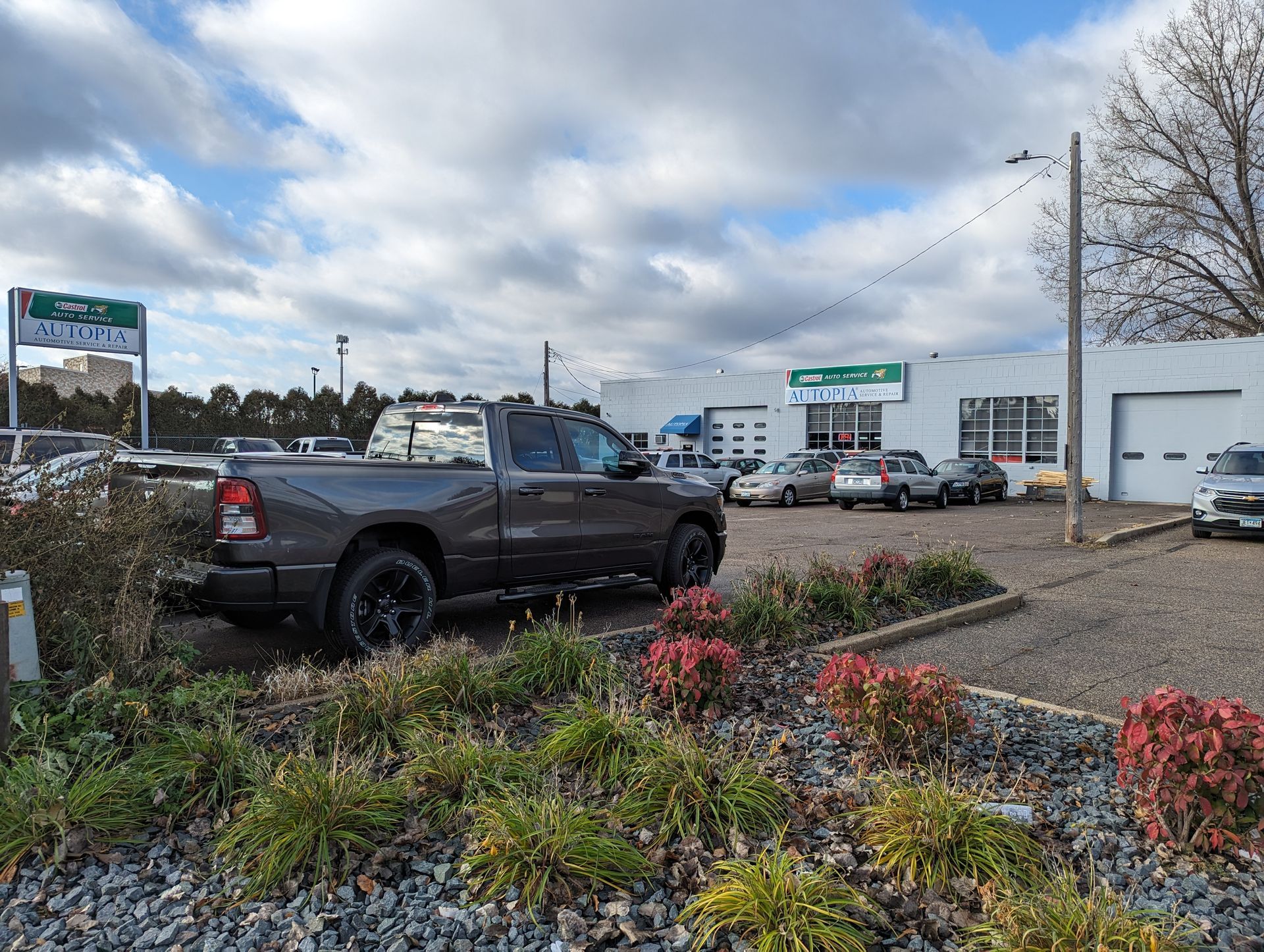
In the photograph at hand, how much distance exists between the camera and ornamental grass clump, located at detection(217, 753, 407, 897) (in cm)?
274

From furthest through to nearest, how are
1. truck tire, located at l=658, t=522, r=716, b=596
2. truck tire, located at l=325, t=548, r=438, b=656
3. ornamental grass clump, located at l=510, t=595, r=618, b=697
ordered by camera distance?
truck tire, located at l=658, t=522, r=716, b=596, truck tire, located at l=325, t=548, r=438, b=656, ornamental grass clump, located at l=510, t=595, r=618, b=697

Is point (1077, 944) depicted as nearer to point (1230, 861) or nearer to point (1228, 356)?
point (1230, 861)

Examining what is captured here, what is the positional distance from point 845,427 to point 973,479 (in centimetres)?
821

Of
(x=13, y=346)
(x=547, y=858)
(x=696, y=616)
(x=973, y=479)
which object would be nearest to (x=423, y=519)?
(x=696, y=616)

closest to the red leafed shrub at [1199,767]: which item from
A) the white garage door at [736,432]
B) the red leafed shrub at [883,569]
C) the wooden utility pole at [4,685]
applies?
the red leafed shrub at [883,569]

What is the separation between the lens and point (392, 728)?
3.78m

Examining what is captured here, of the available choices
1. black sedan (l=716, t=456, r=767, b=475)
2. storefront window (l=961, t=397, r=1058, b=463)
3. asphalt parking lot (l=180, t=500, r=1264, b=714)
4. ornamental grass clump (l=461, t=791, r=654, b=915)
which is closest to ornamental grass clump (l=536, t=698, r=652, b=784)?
ornamental grass clump (l=461, t=791, r=654, b=915)

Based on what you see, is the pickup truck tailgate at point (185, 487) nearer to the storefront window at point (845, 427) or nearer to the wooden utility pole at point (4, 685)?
the wooden utility pole at point (4, 685)

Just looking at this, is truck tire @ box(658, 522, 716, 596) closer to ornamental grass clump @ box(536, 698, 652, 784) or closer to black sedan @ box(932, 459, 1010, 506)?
ornamental grass clump @ box(536, 698, 652, 784)

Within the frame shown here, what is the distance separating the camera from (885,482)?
73.5 feet

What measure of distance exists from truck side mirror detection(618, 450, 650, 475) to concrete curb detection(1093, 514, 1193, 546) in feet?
32.1

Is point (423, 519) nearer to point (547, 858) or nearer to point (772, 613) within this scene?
point (772, 613)

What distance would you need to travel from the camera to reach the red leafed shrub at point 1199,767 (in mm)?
2779

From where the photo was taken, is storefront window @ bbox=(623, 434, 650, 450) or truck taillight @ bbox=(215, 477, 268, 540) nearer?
truck taillight @ bbox=(215, 477, 268, 540)
